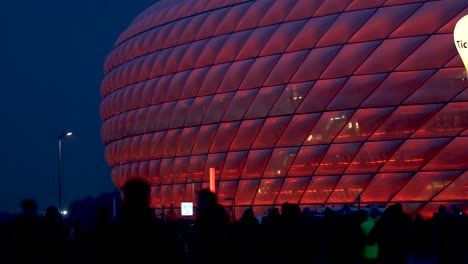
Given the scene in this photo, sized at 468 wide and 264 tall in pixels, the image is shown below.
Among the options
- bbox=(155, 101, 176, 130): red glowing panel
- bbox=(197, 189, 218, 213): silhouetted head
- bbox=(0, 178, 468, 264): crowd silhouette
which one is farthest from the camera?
bbox=(155, 101, 176, 130): red glowing panel

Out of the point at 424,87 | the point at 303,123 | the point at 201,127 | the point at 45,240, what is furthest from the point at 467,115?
the point at 45,240

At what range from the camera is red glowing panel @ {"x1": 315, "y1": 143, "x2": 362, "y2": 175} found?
39.6 meters

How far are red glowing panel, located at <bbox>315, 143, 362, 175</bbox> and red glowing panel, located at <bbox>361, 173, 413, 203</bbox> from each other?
1.54 metres

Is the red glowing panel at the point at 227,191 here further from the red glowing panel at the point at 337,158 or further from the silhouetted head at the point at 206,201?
the silhouetted head at the point at 206,201

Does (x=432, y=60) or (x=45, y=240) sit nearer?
(x=45, y=240)

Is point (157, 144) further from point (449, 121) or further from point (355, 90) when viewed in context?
point (449, 121)

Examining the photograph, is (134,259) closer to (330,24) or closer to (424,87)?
(424,87)

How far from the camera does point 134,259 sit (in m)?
6.89

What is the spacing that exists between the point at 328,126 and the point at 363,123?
5.80ft

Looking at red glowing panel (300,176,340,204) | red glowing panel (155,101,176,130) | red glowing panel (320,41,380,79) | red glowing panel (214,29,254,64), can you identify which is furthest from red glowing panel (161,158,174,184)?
red glowing panel (320,41,380,79)

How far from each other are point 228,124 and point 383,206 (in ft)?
35.2

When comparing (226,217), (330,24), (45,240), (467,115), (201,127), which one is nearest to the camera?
(226,217)

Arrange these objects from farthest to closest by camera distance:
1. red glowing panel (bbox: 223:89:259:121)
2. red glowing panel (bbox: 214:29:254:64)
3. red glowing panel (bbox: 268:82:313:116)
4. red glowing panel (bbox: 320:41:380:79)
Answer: red glowing panel (bbox: 214:29:254:64)
red glowing panel (bbox: 223:89:259:121)
red glowing panel (bbox: 268:82:313:116)
red glowing panel (bbox: 320:41:380:79)

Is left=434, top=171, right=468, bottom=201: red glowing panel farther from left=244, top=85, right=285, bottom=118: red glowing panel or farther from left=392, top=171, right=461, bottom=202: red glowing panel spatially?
left=244, top=85, right=285, bottom=118: red glowing panel
